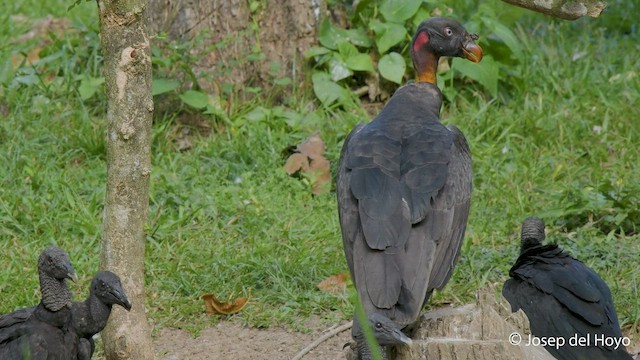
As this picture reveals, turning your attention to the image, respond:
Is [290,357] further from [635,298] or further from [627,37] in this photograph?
[627,37]

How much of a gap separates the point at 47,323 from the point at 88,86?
3249 mm

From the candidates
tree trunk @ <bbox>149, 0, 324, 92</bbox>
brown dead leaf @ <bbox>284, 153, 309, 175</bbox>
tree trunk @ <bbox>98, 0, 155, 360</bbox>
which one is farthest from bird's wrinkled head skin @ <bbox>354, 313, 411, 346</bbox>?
tree trunk @ <bbox>149, 0, 324, 92</bbox>

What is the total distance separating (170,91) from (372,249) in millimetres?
3232

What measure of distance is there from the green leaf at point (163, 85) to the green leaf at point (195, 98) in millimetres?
92

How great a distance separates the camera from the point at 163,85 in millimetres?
7152

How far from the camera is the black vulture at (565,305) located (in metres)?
4.41

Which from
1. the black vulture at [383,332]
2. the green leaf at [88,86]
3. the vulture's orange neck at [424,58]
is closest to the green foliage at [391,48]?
the green leaf at [88,86]

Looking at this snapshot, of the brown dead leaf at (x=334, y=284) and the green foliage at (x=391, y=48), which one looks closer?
the brown dead leaf at (x=334, y=284)

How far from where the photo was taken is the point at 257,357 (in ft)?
17.1

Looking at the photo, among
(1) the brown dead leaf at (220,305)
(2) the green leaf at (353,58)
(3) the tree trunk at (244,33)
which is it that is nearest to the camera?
(1) the brown dead leaf at (220,305)

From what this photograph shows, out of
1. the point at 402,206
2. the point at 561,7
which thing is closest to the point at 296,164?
the point at 402,206

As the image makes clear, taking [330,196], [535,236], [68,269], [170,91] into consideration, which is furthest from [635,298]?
[170,91]

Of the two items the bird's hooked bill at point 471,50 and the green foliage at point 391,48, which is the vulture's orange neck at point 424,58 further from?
the green foliage at point 391,48

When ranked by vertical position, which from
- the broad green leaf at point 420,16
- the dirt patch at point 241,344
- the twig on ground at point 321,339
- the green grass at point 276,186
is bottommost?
the dirt patch at point 241,344
